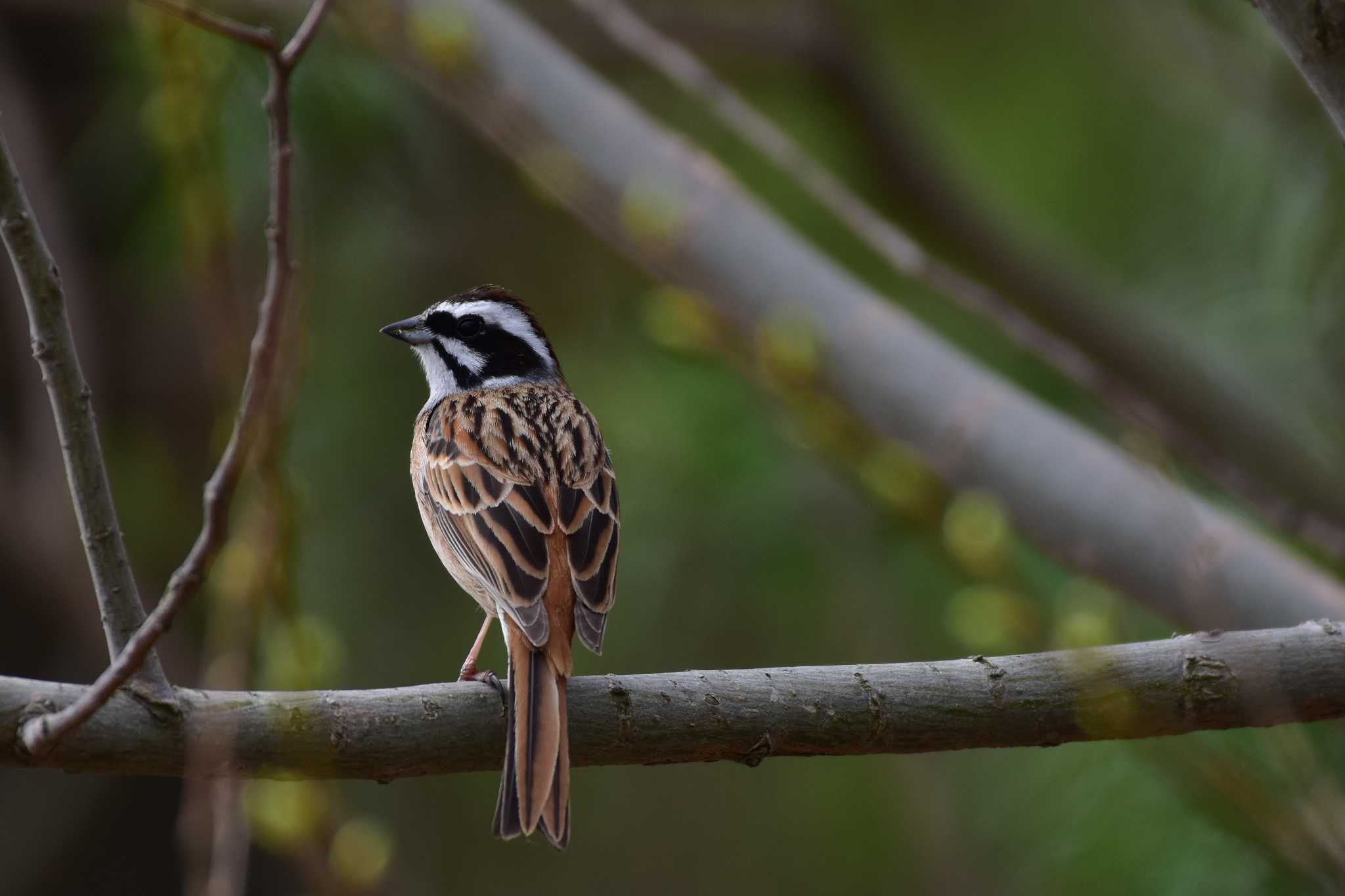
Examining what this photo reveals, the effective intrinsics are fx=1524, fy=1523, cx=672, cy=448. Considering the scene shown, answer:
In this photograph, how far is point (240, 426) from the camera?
238cm

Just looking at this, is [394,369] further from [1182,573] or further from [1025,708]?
[1025,708]

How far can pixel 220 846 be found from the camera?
2770mm

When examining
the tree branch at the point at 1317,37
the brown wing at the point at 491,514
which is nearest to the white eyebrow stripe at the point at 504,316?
the brown wing at the point at 491,514

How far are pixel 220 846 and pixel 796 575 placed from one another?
17.2 feet

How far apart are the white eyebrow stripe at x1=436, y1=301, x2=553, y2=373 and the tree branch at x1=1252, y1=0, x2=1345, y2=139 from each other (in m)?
3.10

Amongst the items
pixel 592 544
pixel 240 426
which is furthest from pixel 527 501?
pixel 240 426

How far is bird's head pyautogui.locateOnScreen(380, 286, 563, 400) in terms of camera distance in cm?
547

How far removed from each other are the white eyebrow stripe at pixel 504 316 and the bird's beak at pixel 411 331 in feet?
0.36

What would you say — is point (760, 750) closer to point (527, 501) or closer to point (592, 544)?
point (592, 544)

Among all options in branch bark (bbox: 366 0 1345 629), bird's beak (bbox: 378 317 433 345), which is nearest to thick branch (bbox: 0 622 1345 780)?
branch bark (bbox: 366 0 1345 629)

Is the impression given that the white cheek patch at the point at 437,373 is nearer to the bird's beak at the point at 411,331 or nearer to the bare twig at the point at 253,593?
the bird's beak at the point at 411,331

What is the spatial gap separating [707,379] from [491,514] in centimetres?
356

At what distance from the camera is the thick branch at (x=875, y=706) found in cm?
313

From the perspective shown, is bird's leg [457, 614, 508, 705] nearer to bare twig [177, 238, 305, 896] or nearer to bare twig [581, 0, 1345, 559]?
bare twig [177, 238, 305, 896]
